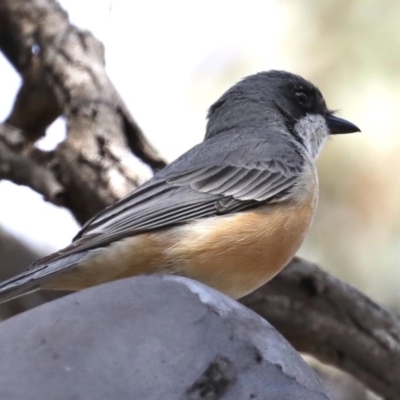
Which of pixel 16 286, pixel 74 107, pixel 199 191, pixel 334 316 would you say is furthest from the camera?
pixel 74 107

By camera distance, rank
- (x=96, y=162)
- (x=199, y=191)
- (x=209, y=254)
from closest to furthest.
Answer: (x=209, y=254), (x=199, y=191), (x=96, y=162)

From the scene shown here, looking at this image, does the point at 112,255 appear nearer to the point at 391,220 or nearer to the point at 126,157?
the point at 126,157

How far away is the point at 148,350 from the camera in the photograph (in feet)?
6.79

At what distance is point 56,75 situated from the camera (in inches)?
203

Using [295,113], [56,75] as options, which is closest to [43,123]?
[56,75]

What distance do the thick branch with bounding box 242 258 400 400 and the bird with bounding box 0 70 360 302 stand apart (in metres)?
0.68

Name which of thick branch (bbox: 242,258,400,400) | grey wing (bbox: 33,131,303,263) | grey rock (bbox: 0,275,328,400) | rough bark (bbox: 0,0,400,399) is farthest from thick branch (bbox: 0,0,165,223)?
grey rock (bbox: 0,275,328,400)

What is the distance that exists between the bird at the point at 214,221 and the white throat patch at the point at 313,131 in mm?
65

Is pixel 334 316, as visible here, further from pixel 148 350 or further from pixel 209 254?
pixel 148 350

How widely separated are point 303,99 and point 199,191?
1.42 metres

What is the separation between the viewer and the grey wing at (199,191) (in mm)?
3246

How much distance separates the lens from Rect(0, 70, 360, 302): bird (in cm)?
308

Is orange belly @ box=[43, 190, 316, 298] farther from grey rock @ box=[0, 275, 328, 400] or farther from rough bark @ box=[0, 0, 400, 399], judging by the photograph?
rough bark @ box=[0, 0, 400, 399]

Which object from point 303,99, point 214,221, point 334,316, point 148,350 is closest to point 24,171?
point 303,99
